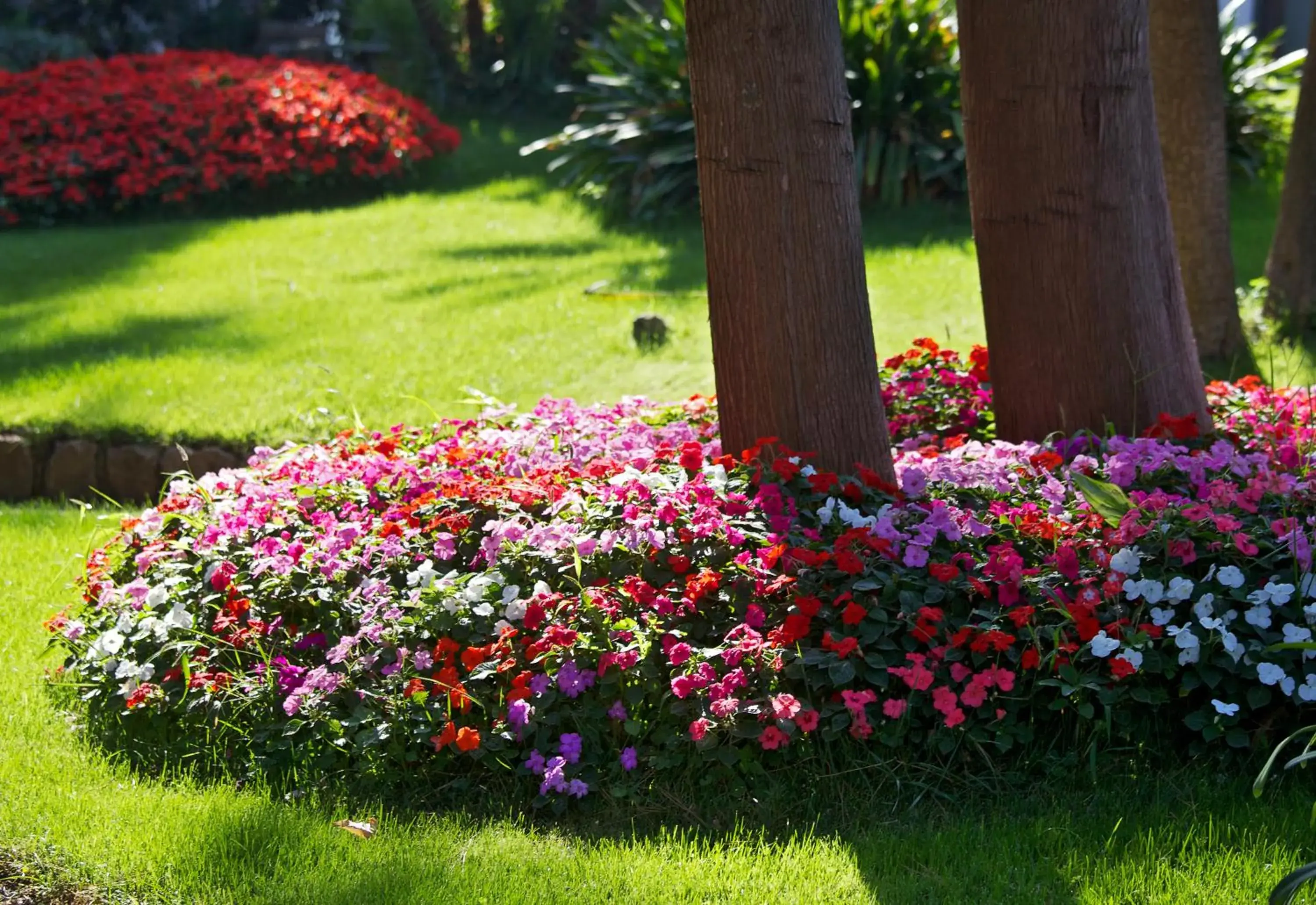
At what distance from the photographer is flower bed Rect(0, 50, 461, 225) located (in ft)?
37.8

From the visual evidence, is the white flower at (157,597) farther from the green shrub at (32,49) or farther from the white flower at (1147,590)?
the green shrub at (32,49)

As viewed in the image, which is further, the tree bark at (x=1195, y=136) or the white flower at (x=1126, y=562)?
the tree bark at (x=1195, y=136)

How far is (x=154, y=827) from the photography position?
10.1 ft

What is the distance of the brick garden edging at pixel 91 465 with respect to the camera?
19.8ft

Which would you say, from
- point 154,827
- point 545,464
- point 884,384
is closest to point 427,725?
point 154,827

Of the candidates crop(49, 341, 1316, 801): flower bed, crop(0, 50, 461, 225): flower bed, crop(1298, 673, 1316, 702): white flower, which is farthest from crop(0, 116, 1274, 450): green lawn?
crop(1298, 673, 1316, 702): white flower

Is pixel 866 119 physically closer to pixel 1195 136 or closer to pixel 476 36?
pixel 1195 136

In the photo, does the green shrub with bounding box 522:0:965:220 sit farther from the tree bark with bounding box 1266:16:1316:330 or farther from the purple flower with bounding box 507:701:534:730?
the purple flower with bounding box 507:701:534:730

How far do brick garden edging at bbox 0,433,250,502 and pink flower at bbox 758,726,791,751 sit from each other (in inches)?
145

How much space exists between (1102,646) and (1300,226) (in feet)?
15.1

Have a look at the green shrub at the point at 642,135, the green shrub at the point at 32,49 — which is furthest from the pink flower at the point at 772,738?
the green shrub at the point at 32,49

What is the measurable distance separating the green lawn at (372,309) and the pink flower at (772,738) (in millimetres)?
2328

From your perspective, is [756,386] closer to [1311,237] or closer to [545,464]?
[545,464]

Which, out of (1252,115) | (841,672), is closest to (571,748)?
(841,672)
